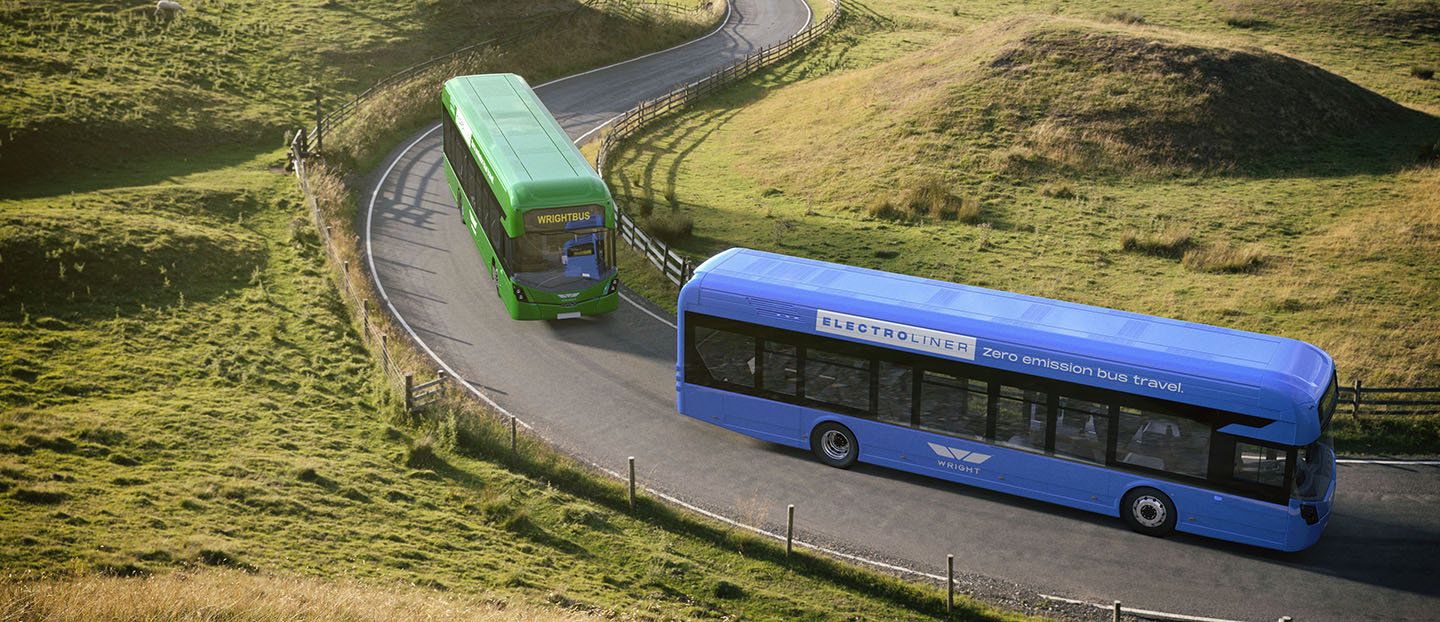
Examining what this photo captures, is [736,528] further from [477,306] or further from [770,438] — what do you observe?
[477,306]

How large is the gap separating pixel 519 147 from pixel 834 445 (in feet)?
41.7

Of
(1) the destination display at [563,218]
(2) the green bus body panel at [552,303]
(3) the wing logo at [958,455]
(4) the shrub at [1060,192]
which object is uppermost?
(1) the destination display at [563,218]

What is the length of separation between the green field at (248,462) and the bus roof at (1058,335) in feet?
15.2

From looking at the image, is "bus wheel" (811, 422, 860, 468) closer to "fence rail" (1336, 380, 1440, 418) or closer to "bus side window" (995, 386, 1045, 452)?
"bus side window" (995, 386, 1045, 452)

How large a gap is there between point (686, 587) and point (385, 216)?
24.3 metres

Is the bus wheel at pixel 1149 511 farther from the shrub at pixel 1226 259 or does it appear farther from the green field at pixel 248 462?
the shrub at pixel 1226 259

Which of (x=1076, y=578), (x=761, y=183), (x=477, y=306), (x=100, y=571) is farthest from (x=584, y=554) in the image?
(x=761, y=183)

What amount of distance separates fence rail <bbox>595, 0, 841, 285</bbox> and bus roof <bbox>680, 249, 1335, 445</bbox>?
29.7 feet

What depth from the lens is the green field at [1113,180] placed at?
31045 mm

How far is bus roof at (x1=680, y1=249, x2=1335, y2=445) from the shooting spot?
17953 millimetres

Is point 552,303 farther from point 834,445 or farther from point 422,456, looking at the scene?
point 834,445

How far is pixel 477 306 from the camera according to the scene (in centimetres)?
3077

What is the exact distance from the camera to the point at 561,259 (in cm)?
2747

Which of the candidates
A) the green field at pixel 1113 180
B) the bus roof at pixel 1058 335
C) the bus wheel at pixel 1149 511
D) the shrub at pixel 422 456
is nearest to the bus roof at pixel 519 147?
the green field at pixel 1113 180
